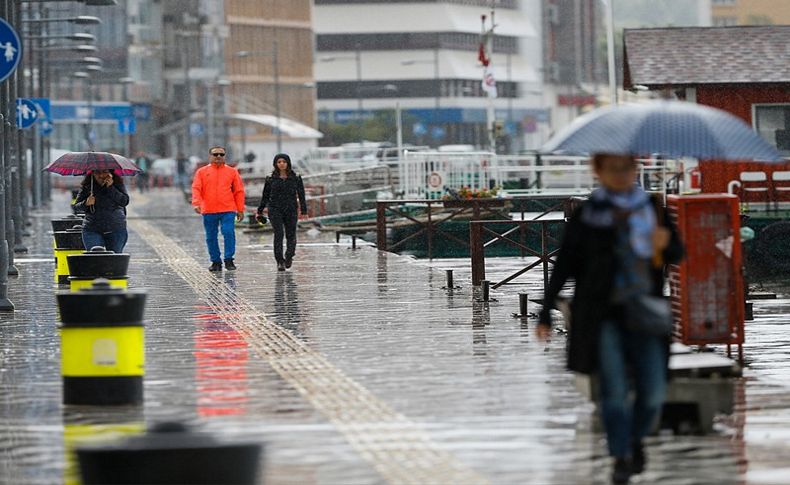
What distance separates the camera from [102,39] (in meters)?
122

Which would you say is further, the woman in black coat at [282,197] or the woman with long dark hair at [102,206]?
the woman in black coat at [282,197]

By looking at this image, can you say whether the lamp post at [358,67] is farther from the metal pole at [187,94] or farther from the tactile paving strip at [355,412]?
the tactile paving strip at [355,412]

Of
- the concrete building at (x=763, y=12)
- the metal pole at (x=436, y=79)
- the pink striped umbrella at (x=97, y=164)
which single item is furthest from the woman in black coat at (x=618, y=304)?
the metal pole at (x=436, y=79)

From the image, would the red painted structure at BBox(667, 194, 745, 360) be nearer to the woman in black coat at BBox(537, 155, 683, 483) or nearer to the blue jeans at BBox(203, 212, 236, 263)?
the woman in black coat at BBox(537, 155, 683, 483)

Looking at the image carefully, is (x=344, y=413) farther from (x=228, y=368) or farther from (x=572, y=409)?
(x=228, y=368)

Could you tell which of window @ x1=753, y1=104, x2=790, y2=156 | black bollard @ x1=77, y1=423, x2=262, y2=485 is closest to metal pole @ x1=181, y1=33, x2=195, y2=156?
window @ x1=753, y1=104, x2=790, y2=156

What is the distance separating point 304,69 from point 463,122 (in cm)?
1876

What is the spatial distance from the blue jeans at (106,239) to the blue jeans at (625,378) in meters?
15.4

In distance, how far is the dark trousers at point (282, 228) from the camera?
2845 centimetres

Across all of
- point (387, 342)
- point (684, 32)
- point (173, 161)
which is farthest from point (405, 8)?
point (387, 342)

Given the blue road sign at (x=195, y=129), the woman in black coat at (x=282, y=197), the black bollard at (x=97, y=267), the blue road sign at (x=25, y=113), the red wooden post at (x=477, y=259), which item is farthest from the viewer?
the blue road sign at (x=195, y=129)

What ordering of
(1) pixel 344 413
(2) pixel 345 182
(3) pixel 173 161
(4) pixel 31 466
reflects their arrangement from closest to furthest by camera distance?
(4) pixel 31 466 → (1) pixel 344 413 → (2) pixel 345 182 → (3) pixel 173 161

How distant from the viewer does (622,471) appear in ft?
31.6

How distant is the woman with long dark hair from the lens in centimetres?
2425
